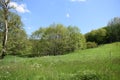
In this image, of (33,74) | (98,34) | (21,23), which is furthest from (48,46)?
(33,74)

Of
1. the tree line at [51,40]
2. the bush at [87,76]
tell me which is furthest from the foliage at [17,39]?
the bush at [87,76]

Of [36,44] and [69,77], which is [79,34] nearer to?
[36,44]

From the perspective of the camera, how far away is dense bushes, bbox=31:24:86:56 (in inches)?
2869

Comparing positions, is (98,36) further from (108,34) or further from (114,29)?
(114,29)

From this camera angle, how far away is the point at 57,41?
72562mm

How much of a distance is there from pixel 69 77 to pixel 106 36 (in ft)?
269

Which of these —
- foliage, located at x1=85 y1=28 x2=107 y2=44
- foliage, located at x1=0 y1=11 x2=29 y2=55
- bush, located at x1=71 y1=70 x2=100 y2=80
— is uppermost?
foliage, located at x1=85 y1=28 x2=107 y2=44

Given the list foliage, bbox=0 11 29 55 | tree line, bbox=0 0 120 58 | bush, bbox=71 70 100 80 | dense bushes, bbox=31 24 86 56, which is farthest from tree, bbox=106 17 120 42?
bush, bbox=71 70 100 80

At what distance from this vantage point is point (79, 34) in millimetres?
78625

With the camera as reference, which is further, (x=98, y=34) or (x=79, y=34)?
(x=98, y=34)

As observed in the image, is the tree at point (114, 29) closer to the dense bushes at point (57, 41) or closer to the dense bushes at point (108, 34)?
the dense bushes at point (108, 34)

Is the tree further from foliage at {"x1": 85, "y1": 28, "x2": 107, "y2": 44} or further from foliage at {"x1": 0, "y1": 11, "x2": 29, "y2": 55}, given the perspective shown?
foliage at {"x1": 0, "y1": 11, "x2": 29, "y2": 55}

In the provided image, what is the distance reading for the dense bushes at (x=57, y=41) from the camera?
72875mm

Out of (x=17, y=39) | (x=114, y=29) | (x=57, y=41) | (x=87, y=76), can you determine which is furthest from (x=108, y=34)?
(x=87, y=76)
